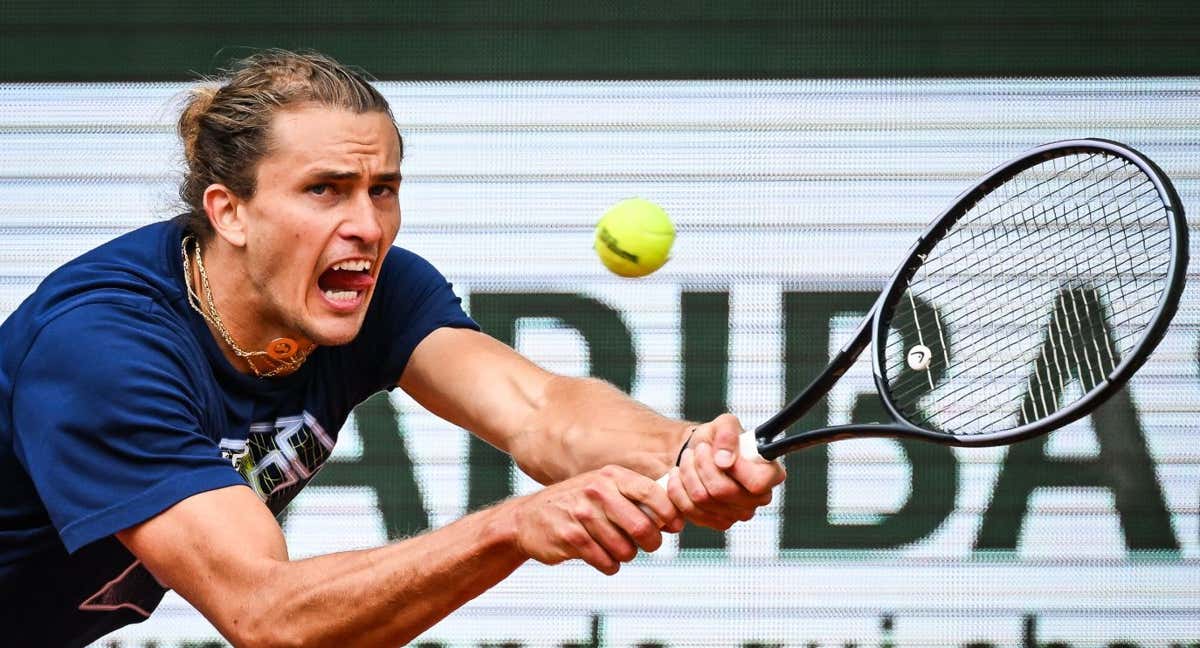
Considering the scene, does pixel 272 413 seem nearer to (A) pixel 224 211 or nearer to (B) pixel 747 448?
(A) pixel 224 211

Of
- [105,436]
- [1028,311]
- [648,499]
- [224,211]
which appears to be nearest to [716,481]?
[648,499]

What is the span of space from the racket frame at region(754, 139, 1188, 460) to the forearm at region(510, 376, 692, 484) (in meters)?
0.31

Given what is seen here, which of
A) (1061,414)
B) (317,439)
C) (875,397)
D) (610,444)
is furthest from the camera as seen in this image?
(875,397)

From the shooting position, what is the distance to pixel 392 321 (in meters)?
2.85

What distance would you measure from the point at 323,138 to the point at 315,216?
14 centimetres

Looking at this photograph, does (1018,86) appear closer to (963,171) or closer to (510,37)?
(963,171)

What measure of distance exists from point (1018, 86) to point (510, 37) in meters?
1.46

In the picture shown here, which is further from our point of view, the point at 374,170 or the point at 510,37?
the point at 510,37

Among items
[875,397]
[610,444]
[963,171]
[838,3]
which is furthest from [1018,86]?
[610,444]

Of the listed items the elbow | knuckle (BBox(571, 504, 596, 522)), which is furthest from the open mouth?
knuckle (BBox(571, 504, 596, 522))

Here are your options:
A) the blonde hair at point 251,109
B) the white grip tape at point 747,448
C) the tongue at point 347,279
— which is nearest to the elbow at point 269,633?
the white grip tape at point 747,448

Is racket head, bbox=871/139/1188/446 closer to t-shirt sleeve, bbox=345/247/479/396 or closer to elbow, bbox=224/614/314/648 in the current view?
t-shirt sleeve, bbox=345/247/479/396

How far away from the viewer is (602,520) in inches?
80.1

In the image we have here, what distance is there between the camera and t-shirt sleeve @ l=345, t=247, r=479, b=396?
112 inches
